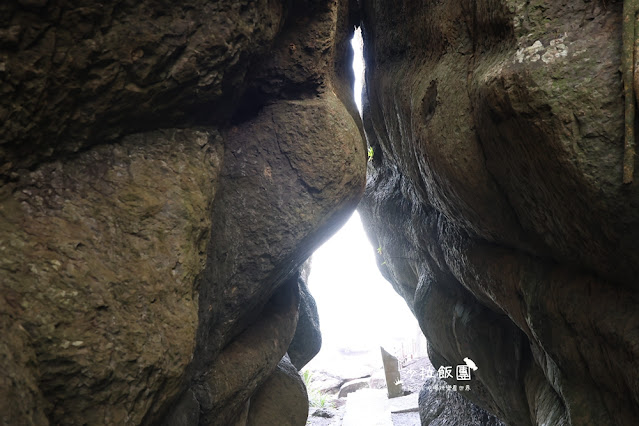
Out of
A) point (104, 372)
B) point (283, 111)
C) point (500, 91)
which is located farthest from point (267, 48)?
point (104, 372)

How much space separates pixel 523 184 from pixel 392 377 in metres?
10.1

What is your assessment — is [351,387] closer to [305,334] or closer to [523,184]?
[305,334]

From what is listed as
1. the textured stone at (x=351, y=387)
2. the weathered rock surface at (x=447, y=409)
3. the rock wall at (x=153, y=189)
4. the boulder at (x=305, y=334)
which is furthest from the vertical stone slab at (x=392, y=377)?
the rock wall at (x=153, y=189)

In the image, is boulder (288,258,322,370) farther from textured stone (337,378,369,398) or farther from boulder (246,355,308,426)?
textured stone (337,378,369,398)

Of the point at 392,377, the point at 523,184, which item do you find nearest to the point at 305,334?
the point at 523,184

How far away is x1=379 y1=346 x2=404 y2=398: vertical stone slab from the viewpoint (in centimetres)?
1241

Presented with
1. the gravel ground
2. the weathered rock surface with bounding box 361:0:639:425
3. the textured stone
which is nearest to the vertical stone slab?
the gravel ground

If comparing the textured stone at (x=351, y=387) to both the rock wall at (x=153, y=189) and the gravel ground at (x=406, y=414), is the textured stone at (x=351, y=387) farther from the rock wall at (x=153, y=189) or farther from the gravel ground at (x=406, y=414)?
the rock wall at (x=153, y=189)

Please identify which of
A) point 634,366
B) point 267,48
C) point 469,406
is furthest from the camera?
point 469,406

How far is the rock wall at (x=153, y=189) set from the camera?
2.47 meters

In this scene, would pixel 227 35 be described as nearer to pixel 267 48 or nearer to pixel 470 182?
pixel 267 48

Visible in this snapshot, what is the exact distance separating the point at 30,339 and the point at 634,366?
3.80 meters

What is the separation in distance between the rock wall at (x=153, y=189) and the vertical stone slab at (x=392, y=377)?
8741 millimetres

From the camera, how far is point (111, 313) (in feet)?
8.79
